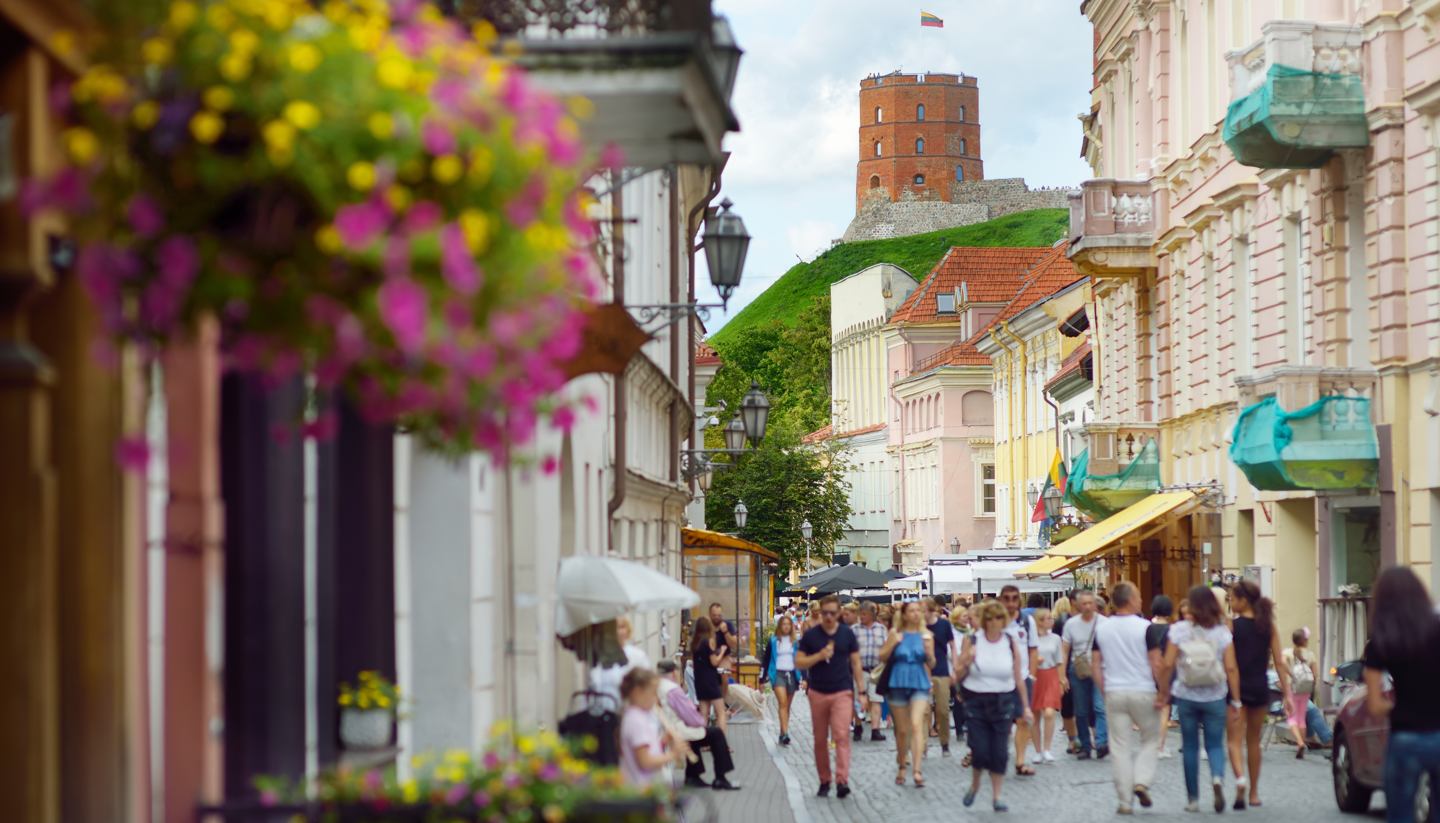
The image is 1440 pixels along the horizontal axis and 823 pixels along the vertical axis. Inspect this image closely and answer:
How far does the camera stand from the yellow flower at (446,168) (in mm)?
5211

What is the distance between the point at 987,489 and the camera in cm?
9000

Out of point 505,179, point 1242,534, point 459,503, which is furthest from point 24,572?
point 1242,534

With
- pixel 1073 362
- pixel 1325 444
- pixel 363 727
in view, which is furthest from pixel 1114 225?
pixel 363 727

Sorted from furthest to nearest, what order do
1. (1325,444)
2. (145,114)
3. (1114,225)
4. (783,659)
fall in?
(1114,225), (783,659), (1325,444), (145,114)

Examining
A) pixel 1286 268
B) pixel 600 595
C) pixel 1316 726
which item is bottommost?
pixel 1316 726

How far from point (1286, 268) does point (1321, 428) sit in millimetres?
4566

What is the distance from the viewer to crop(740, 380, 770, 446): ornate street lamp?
33.2 metres

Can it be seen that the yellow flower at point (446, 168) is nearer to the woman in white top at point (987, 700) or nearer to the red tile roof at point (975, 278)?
the woman in white top at point (987, 700)

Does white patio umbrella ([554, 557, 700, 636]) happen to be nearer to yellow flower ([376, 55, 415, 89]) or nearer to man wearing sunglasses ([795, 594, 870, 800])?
man wearing sunglasses ([795, 594, 870, 800])

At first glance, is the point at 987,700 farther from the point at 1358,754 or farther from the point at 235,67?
the point at 235,67

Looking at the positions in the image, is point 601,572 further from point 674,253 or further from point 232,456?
point 674,253

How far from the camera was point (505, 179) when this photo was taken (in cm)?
537

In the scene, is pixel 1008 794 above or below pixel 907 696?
below

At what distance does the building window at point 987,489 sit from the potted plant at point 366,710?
8035 cm
